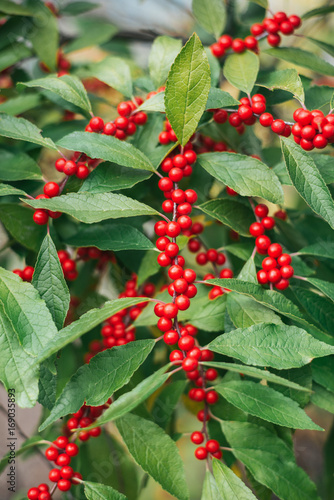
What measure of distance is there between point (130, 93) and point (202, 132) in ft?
0.45

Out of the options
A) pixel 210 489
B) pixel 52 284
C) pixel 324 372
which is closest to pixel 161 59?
pixel 52 284

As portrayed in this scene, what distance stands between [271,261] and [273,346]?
13 centimetres

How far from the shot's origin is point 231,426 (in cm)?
61

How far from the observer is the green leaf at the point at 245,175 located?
574 millimetres

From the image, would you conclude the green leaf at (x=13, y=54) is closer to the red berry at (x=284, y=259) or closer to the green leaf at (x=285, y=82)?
the green leaf at (x=285, y=82)

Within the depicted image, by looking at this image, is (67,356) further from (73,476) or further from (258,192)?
(258,192)

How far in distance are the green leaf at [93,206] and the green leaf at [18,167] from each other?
0.58 ft

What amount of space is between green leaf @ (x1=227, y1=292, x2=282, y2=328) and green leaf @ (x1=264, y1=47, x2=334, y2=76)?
39cm

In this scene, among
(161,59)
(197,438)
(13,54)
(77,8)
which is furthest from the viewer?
(77,8)

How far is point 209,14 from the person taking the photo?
83 cm

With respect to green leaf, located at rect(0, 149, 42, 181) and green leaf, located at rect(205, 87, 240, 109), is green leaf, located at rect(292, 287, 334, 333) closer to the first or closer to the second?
green leaf, located at rect(205, 87, 240, 109)

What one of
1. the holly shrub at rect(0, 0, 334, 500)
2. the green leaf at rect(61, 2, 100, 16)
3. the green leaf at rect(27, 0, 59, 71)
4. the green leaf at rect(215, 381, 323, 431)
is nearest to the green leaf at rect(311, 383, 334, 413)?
the holly shrub at rect(0, 0, 334, 500)

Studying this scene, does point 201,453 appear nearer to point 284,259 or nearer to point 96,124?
point 284,259

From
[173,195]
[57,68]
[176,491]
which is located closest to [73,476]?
[176,491]
